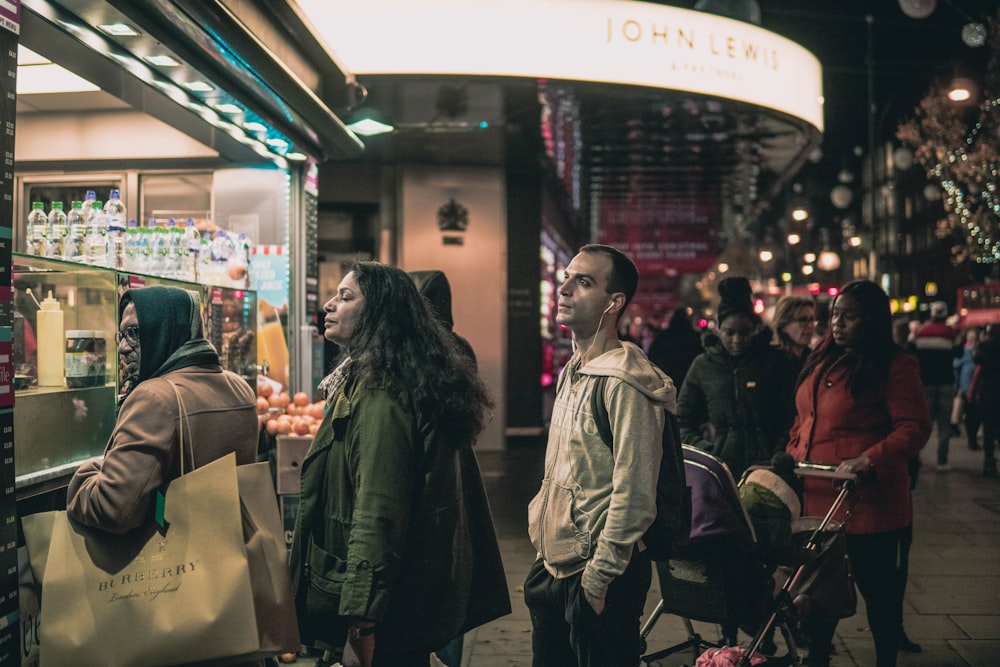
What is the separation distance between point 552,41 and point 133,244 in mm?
4252

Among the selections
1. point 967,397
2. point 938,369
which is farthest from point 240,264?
point 967,397

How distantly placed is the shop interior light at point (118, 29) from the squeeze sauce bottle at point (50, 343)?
1172mm

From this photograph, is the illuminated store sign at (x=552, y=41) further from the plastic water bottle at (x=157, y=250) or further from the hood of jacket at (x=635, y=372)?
the hood of jacket at (x=635, y=372)

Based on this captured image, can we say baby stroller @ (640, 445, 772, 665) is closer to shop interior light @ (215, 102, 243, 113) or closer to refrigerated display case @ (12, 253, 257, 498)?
refrigerated display case @ (12, 253, 257, 498)

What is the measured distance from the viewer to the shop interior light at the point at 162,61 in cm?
467

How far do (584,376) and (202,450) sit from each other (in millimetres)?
1314

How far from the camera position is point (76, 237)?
508 centimetres

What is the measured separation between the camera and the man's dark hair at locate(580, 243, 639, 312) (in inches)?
134

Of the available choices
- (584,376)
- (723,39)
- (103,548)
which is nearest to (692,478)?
(584,376)

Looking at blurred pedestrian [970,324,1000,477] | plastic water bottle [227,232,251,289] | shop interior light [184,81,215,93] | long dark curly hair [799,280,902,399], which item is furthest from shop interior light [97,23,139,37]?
blurred pedestrian [970,324,1000,477]

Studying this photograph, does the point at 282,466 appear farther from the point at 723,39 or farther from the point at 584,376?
the point at 723,39

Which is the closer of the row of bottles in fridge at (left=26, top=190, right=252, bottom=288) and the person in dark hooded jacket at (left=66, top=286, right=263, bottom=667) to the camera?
the person in dark hooded jacket at (left=66, top=286, right=263, bottom=667)

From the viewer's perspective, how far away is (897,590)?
15.5 ft

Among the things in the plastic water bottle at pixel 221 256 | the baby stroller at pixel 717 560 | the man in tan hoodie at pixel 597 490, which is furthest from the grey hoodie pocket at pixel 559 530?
the plastic water bottle at pixel 221 256
